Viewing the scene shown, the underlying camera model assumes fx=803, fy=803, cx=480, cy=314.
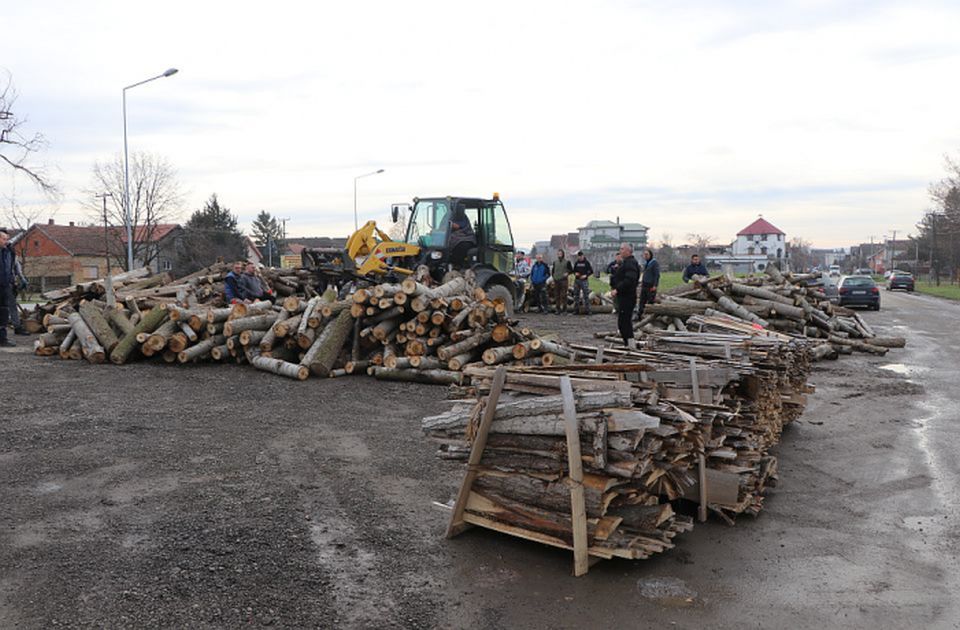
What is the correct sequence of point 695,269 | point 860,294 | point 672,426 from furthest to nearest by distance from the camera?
1. point 860,294
2. point 695,269
3. point 672,426

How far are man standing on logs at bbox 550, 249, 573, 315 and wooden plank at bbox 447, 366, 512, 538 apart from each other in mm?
18332

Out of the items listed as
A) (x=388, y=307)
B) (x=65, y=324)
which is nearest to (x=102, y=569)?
(x=388, y=307)

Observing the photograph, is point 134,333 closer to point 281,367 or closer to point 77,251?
point 281,367

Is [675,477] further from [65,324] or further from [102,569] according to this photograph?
[65,324]

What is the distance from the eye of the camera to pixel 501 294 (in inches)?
714

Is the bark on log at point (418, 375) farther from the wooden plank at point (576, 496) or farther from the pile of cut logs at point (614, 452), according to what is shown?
the wooden plank at point (576, 496)

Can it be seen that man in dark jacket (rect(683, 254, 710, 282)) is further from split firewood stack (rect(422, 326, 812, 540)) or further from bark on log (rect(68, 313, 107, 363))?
bark on log (rect(68, 313, 107, 363))

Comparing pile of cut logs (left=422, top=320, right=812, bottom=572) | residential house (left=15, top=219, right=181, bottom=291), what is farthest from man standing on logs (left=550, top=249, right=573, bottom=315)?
residential house (left=15, top=219, right=181, bottom=291)

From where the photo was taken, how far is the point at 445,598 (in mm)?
4652

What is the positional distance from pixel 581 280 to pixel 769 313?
6.68 meters

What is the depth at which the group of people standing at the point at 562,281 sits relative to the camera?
2345 cm

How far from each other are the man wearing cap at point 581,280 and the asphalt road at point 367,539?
13857mm

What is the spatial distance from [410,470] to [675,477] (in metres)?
2.57

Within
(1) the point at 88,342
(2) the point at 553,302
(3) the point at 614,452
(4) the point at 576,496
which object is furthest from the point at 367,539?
(2) the point at 553,302
